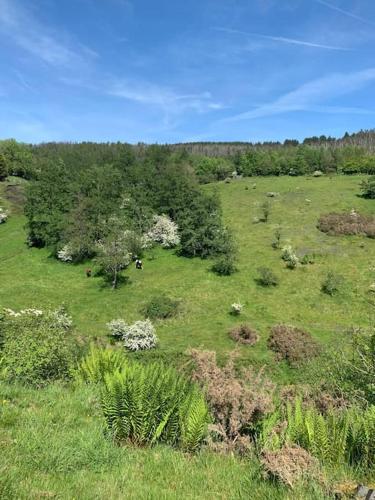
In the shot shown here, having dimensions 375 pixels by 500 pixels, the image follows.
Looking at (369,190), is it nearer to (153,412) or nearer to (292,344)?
(292,344)

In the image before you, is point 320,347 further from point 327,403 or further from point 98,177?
point 98,177

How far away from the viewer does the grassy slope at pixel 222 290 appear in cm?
3725

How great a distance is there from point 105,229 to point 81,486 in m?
55.0

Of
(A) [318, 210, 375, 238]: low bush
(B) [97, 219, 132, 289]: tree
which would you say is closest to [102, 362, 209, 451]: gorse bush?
(B) [97, 219, 132, 289]: tree

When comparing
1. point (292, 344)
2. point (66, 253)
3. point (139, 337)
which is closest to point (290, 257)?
point (292, 344)

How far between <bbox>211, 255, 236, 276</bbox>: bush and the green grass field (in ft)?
4.78

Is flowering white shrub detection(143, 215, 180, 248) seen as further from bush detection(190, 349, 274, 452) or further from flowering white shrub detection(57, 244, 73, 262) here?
bush detection(190, 349, 274, 452)

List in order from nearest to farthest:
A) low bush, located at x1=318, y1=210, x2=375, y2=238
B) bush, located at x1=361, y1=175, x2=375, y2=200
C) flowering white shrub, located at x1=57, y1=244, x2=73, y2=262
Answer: flowering white shrub, located at x1=57, y1=244, x2=73, y2=262 → low bush, located at x1=318, y1=210, x2=375, y2=238 → bush, located at x1=361, y1=175, x2=375, y2=200

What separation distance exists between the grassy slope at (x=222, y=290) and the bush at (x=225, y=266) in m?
0.90

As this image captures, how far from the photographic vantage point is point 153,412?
7367mm

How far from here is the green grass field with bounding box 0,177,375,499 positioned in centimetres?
543

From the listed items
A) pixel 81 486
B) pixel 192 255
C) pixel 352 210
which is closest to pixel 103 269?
pixel 192 255

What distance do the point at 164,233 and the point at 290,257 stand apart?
20243 mm

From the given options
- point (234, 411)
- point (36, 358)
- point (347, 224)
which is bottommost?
point (36, 358)
